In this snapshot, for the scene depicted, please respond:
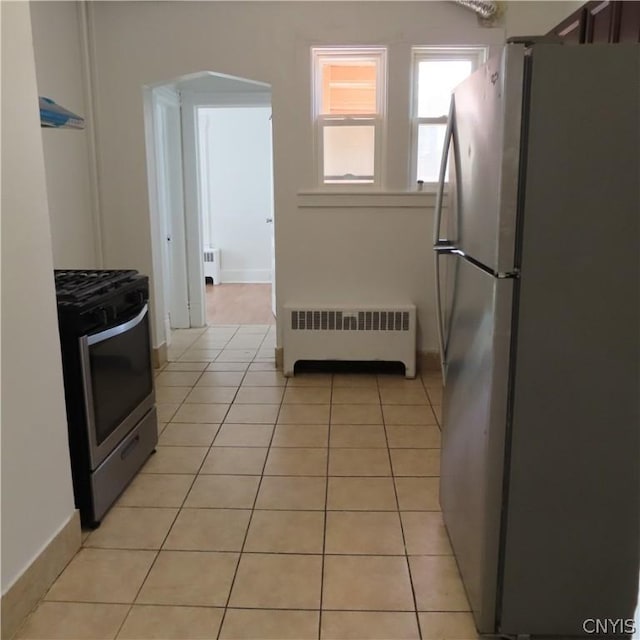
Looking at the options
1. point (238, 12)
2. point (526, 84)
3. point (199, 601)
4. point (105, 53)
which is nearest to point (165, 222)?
point (105, 53)

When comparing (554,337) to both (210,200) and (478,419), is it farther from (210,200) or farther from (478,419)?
(210,200)

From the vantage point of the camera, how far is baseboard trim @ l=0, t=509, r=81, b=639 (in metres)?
1.84

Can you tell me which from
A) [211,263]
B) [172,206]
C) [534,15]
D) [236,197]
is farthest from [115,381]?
[236,197]

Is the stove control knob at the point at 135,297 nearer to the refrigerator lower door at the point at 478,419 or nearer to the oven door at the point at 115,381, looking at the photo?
the oven door at the point at 115,381

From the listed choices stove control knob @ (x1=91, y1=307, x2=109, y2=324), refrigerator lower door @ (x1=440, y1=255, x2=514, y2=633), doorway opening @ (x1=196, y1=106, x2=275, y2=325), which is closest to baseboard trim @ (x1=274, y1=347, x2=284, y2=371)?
stove control knob @ (x1=91, y1=307, x2=109, y2=324)

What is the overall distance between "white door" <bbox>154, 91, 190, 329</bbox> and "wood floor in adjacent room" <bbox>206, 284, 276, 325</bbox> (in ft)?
1.57

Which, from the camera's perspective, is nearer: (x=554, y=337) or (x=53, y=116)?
(x=554, y=337)

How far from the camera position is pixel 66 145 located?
392 cm

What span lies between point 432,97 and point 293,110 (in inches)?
39.6

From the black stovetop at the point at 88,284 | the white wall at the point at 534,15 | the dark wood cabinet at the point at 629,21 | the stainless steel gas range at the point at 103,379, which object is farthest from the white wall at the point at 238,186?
the dark wood cabinet at the point at 629,21

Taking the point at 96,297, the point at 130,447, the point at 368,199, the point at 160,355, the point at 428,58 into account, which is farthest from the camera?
the point at 160,355

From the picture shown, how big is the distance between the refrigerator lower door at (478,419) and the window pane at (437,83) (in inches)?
97.6

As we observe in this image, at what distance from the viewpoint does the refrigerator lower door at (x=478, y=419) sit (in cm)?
165

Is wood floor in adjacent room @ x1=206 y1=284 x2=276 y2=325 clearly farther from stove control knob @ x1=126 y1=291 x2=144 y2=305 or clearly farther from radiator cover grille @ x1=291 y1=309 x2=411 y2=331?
stove control knob @ x1=126 y1=291 x2=144 y2=305
